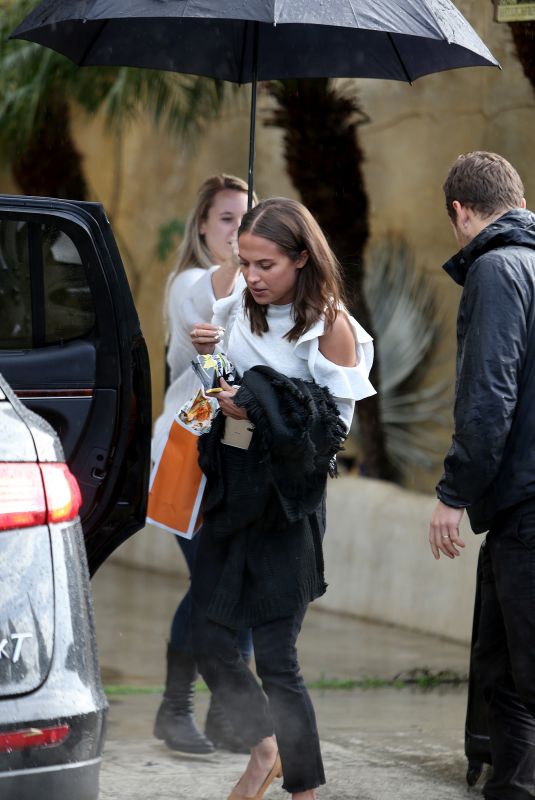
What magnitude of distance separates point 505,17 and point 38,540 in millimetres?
4127

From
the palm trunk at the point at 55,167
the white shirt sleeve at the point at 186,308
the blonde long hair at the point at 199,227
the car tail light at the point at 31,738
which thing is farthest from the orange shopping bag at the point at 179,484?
the palm trunk at the point at 55,167

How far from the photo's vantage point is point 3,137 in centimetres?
910

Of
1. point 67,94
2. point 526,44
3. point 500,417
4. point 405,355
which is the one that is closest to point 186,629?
point 500,417

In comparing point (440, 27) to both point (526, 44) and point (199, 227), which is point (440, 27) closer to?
point (199, 227)

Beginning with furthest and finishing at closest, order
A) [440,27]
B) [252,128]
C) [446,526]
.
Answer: [252,128] < [440,27] < [446,526]

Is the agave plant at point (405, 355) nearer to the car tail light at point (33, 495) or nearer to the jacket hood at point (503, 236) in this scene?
the jacket hood at point (503, 236)

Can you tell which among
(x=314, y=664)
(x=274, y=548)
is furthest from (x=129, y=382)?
(x=314, y=664)

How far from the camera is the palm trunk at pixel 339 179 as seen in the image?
7.33m

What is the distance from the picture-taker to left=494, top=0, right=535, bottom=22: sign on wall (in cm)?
590

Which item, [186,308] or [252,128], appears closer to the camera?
[252,128]

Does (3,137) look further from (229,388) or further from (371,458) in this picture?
(229,388)

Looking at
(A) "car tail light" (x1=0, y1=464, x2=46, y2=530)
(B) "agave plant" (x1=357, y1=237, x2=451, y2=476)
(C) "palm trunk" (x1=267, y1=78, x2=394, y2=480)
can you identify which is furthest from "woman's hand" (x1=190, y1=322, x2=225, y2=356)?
(C) "palm trunk" (x1=267, y1=78, x2=394, y2=480)

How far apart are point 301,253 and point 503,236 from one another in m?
0.56

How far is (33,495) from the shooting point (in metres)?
2.68
